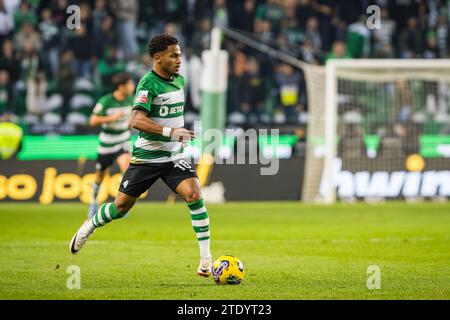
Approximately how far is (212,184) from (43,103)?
17.1 ft

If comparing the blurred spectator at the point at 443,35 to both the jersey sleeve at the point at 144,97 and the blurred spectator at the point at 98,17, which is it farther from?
the jersey sleeve at the point at 144,97

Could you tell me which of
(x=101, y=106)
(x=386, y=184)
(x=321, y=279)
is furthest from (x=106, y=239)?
(x=386, y=184)

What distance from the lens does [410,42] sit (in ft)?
87.7

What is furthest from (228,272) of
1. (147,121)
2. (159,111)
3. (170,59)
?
(170,59)

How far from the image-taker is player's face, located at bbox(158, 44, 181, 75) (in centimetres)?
958

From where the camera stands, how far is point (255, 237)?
46.2 feet

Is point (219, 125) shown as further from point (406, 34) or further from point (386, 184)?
point (406, 34)

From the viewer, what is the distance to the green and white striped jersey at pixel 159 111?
9.52m

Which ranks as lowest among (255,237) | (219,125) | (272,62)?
(255,237)

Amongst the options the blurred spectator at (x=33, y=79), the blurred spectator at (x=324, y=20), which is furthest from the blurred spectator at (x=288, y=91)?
the blurred spectator at (x=33, y=79)

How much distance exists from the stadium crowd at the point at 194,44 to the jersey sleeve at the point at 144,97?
1305 centimetres

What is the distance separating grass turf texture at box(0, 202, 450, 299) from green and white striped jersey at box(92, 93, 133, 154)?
1.33 metres

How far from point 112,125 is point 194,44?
367 inches

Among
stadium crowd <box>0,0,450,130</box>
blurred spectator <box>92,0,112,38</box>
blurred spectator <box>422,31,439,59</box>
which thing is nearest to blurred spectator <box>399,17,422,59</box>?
stadium crowd <box>0,0,450,130</box>
